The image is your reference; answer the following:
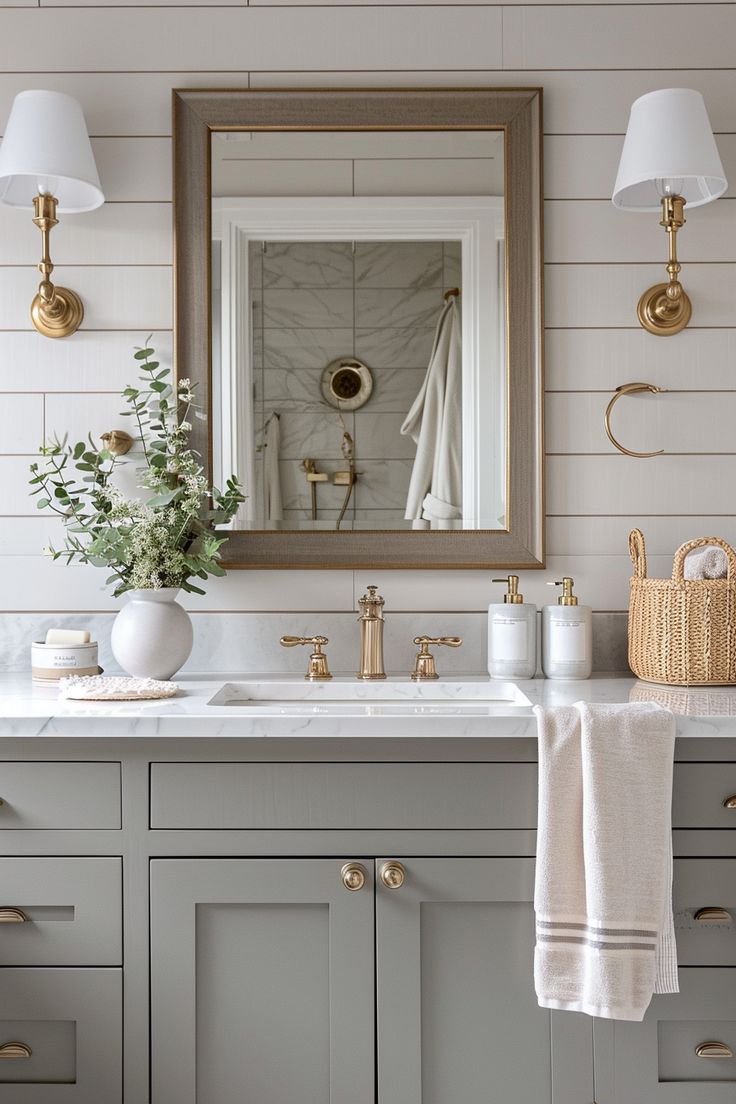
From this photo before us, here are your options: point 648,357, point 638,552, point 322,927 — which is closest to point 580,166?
point 648,357

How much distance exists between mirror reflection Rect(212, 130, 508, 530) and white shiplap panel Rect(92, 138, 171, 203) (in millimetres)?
113

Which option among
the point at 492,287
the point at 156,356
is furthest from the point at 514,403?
the point at 156,356

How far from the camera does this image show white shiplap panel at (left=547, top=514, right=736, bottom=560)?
195 centimetres

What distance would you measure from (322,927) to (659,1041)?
53 cm

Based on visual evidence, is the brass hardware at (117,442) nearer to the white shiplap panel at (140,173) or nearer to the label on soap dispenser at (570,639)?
the white shiplap panel at (140,173)

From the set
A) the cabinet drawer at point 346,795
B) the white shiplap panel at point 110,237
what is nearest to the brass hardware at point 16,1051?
the cabinet drawer at point 346,795

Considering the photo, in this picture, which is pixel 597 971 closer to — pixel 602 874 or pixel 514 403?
pixel 602 874

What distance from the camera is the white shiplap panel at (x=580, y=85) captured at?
6.37 ft

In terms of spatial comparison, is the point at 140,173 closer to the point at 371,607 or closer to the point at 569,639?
the point at 371,607

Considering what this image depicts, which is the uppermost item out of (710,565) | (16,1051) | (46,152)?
(46,152)

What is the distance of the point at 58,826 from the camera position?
1.42m

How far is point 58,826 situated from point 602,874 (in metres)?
0.79

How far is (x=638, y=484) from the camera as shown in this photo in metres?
1.95

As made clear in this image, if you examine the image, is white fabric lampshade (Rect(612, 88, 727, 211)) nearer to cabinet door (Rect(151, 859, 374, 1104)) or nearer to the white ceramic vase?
the white ceramic vase
